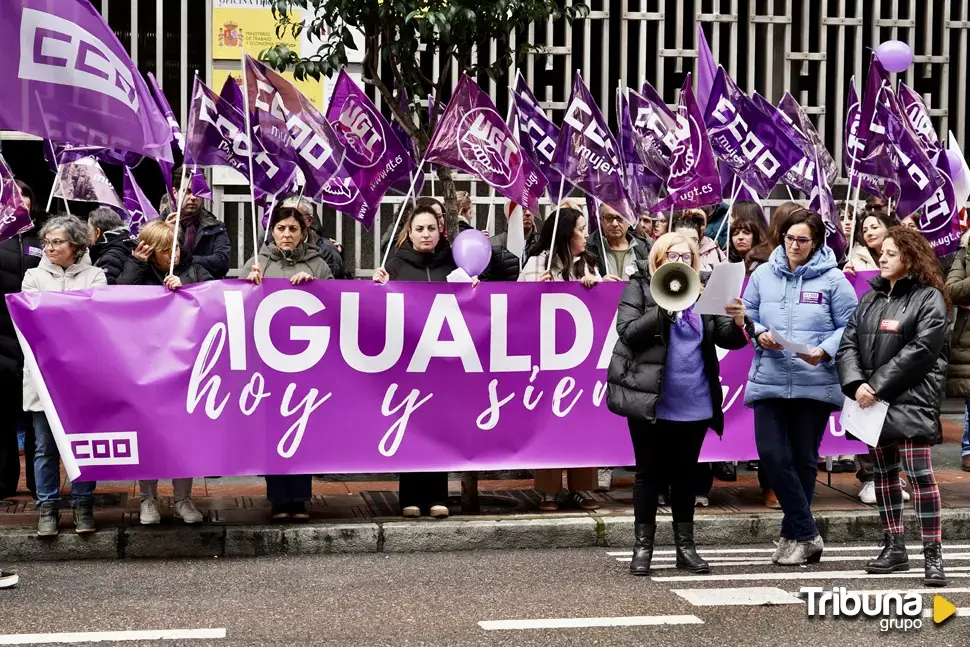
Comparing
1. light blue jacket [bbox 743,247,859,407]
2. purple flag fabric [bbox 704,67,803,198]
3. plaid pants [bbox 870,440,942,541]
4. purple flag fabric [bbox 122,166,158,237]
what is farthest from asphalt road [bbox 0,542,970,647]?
purple flag fabric [bbox 122,166,158,237]

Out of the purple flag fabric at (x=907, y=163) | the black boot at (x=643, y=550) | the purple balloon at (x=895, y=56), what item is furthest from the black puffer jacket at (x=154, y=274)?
the purple balloon at (x=895, y=56)

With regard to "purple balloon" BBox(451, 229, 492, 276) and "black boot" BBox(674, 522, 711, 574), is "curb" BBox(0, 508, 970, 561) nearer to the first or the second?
"black boot" BBox(674, 522, 711, 574)

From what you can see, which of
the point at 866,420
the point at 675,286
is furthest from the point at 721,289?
the point at 866,420

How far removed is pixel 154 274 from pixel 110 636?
315 centimetres

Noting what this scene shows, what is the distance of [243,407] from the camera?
8.22 metres

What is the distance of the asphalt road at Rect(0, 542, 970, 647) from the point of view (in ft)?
19.7

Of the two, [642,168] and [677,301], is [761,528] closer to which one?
[677,301]

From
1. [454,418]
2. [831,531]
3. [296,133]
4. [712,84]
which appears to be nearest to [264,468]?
[454,418]

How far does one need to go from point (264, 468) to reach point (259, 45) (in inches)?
239

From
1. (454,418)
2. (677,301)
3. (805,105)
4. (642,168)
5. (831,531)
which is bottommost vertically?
(831,531)

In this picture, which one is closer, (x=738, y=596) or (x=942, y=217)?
(x=738, y=596)

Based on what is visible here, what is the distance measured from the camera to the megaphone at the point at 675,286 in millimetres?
7113

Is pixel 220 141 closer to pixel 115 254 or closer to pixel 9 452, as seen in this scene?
pixel 115 254

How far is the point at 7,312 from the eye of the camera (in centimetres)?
837
